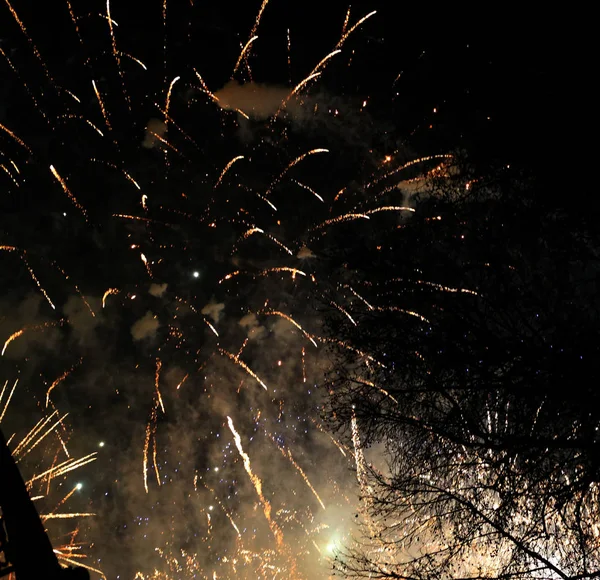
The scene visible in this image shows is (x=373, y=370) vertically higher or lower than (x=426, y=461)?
higher

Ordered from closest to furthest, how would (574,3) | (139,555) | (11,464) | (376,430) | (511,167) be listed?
1. (11,464)
2. (574,3)
3. (511,167)
4. (376,430)
5. (139,555)

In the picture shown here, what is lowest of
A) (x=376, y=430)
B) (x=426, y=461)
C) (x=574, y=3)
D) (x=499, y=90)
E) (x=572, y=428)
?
(x=426, y=461)

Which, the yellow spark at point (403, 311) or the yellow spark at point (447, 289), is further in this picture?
the yellow spark at point (403, 311)

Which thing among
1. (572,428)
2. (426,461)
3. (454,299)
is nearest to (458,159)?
(454,299)

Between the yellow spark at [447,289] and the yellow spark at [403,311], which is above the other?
the yellow spark at [447,289]

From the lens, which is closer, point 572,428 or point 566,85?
→ point 566,85

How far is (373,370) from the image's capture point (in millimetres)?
6969

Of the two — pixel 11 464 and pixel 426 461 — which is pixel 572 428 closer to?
pixel 426 461

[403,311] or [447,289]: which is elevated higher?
[447,289]

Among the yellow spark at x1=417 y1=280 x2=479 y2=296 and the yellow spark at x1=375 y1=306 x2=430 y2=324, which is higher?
the yellow spark at x1=417 y1=280 x2=479 y2=296

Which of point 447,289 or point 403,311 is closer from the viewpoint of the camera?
point 447,289

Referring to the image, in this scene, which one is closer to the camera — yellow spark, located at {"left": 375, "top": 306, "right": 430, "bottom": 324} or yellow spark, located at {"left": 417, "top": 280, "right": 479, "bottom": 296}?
yellow spark, located at {"left": 417, "top": 280, "right": 479, "bottom": 296}

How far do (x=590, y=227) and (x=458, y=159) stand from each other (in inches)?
74.5

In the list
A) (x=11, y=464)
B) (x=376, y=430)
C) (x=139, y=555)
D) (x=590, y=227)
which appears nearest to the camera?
(x=11, y=464)
